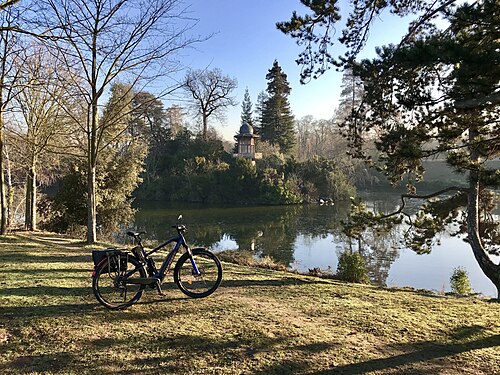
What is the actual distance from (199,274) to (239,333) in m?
1.16

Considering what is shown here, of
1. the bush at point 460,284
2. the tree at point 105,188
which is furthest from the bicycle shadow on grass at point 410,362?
the tree at point 105,188

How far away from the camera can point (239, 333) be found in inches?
140

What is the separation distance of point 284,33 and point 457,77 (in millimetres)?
3217

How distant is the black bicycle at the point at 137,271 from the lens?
13.1ft

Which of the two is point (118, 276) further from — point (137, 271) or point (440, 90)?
point (440, 90)

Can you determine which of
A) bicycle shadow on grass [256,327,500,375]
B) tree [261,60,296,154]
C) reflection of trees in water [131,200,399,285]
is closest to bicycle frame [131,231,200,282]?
bicycle shadow on grass [256,327,500,375]

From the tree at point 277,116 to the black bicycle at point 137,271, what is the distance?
3898 centimetres

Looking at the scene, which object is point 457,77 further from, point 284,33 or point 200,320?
point 200,320

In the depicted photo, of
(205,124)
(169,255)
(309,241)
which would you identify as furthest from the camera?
(205,124)

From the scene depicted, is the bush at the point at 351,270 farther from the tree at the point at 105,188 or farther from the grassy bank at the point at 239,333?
the tree at the point at 105,188

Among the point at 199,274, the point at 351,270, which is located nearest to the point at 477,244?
the point at 351,270

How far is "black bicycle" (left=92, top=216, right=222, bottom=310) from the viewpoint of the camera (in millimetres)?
3990

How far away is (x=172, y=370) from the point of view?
285 centimetres

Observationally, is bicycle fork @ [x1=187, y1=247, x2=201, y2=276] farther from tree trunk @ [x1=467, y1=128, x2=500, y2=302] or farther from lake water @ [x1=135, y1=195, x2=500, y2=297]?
lake water @ [x1=135, y1=195, x2=500, y2=297]
